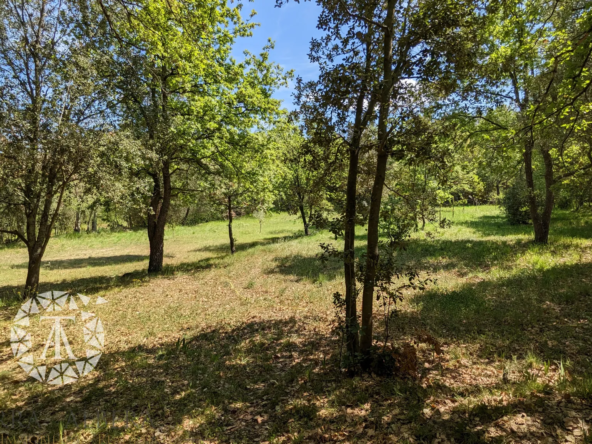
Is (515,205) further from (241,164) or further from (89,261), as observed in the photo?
(89,261)

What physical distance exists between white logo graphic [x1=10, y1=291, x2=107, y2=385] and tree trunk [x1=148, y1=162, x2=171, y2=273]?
4201 millimetres

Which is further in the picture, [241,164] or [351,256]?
[241,164]

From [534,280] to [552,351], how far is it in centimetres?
411

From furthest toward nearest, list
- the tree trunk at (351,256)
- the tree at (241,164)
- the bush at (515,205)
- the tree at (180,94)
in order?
the bush at (515,205) < the tree at (241,164) < the tree at (180,94) < the tree trunk at (351,256)

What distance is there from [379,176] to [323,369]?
3847 millimetres

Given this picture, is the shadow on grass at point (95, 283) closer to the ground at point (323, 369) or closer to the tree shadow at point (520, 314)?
the ground at point (323, 369)

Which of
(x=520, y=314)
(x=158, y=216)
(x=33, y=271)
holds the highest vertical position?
(x=158, y=216)

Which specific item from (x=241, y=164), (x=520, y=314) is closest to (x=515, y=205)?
(x=520, y=314)

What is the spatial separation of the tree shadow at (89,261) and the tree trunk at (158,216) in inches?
291

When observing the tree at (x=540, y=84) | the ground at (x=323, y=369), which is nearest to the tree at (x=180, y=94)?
the ground at (x=323, y=369)

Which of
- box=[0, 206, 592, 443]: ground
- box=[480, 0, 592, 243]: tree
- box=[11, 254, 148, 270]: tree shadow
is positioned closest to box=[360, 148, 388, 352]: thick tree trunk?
box=[0, 206, 592, 443]: ground

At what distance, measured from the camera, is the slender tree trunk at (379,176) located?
14.9 ft

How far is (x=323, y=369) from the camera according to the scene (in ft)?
18.5

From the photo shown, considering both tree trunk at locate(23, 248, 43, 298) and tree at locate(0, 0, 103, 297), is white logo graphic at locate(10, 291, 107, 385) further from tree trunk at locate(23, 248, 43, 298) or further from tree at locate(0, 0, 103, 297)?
tree at locate(0, 0, 103, 297)
